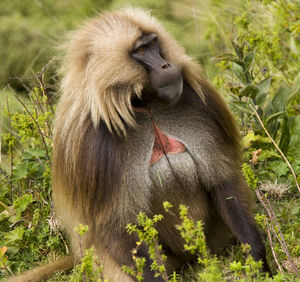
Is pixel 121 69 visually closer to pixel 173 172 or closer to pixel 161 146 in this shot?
pixel 161 146

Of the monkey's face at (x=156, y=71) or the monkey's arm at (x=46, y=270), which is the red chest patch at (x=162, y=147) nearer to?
the monkey's face at (x=156, y=71)

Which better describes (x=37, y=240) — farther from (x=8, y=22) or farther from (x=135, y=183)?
(x=8, y=22)

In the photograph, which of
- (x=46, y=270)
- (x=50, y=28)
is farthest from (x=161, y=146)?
(x=50, y=28)

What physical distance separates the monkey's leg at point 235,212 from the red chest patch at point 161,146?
36cm

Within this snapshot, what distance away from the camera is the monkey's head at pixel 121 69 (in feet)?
8.63

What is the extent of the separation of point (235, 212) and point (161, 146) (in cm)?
56

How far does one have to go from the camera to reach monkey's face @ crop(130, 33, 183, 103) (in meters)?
2.59

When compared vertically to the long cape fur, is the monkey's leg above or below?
below

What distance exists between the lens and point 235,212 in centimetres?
296

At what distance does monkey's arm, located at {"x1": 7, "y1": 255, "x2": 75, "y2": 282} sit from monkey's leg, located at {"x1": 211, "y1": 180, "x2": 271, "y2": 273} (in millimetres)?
980

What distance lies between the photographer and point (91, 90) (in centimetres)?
266

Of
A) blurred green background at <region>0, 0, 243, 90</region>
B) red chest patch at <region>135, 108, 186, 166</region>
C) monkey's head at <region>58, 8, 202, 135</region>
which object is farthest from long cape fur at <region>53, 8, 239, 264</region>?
blurred green background at <region>0, 0, 243, 90</region>

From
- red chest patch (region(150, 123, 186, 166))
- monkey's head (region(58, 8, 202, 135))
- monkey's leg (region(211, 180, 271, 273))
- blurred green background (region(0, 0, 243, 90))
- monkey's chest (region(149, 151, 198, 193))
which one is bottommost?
blurred green background (region(0, 0, 243, 90))

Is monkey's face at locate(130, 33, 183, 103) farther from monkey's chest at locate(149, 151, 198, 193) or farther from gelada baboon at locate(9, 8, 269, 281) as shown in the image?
monkey's chest at locate(149, 151, 198, 193)
